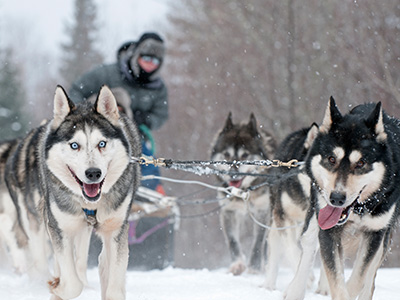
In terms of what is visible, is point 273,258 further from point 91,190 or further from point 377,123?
point 91,190

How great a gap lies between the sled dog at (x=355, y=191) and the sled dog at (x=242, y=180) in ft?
8.75

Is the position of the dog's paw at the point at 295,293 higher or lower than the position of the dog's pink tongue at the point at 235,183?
lower

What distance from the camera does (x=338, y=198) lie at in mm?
2803

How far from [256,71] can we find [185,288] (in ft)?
36.0

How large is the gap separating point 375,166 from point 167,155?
732 inches

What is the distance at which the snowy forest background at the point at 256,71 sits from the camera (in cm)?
876

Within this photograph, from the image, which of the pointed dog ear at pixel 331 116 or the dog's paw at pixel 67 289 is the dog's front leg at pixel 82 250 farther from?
the pointed dog ear at pixel 331 116

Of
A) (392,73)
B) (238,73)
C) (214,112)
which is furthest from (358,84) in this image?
(214,112)

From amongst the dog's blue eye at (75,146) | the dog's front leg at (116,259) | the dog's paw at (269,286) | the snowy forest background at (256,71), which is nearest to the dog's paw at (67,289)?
the dog's front leg at (116,259)

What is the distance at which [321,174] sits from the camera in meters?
3.09

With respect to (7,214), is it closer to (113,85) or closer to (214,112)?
(113,85)

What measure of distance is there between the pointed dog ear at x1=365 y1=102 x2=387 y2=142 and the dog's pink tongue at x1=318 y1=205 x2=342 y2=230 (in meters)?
0.42

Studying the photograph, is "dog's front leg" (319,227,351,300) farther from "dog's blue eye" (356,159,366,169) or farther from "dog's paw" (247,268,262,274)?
"dog's paw" (247,268,262,274)

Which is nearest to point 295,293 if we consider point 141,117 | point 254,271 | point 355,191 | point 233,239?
point 355,191
